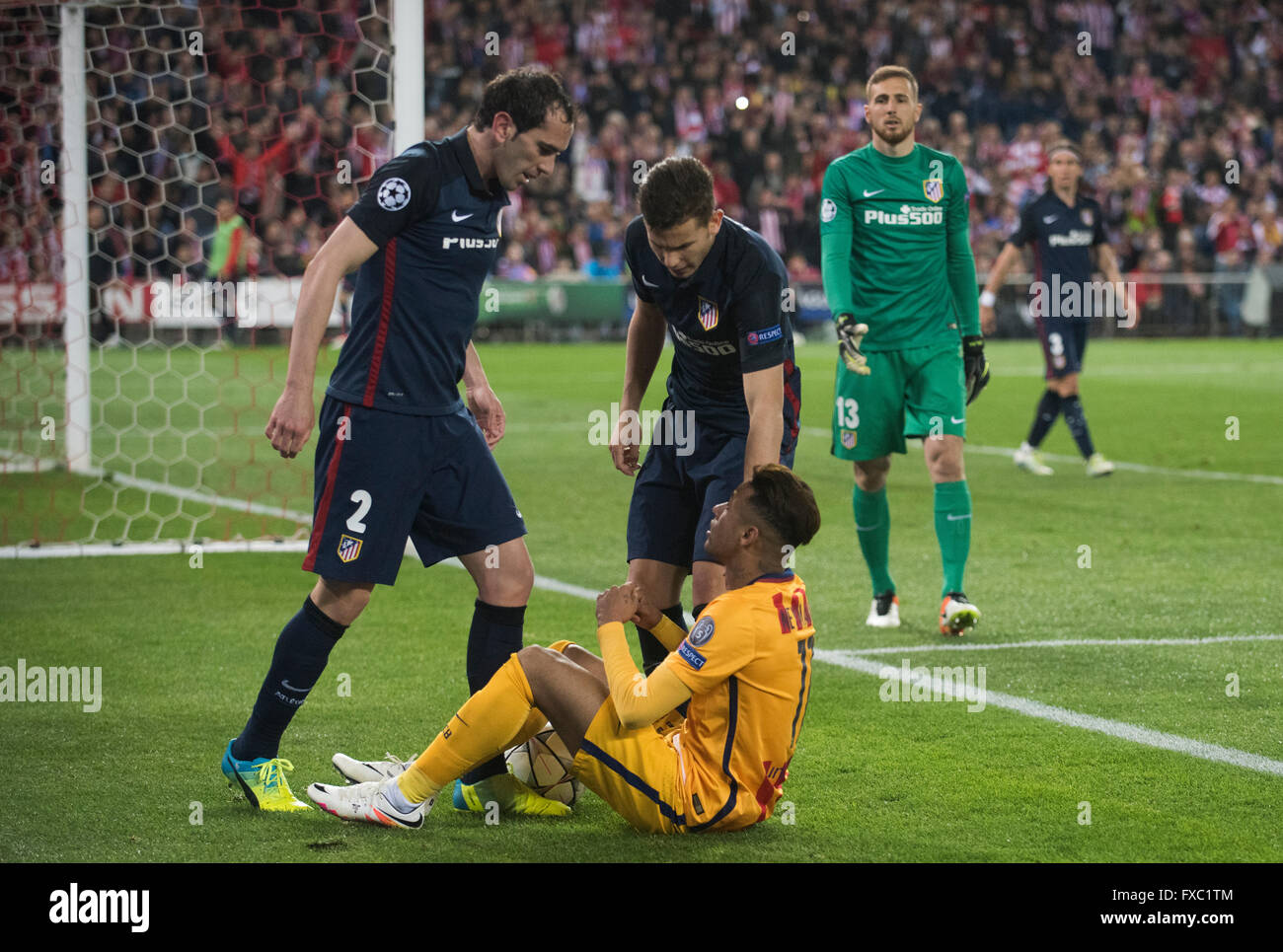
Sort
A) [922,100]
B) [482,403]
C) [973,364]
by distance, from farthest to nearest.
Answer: [922,100]
[973,364]
[482,403]

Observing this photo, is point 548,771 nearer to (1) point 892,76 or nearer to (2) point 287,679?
(2) point 287,679

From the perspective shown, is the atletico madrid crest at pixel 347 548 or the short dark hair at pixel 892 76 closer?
the atletico madrid crest at pixel 347 548

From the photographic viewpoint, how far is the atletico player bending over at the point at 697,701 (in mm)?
3885

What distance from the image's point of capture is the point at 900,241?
23.0 ft

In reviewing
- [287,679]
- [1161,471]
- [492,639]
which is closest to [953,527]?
[492,639]

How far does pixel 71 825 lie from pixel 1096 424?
12498mm

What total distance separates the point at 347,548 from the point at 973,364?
12.3ft

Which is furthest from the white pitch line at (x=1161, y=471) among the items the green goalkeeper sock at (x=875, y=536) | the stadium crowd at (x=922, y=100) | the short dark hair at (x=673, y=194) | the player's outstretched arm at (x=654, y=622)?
the stadium crowd at (x=922, y=100)

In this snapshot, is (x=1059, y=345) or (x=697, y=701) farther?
(x=1059, y=345)

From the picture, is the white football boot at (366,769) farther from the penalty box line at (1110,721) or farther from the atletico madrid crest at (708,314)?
the penalty box line at (1110,721)

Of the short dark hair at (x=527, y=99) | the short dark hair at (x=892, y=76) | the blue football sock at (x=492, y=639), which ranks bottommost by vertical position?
the blue football sock at (x=492, y=639)

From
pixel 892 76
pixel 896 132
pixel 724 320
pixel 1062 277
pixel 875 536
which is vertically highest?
pixel 892 76

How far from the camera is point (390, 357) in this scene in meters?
4.34
